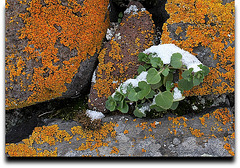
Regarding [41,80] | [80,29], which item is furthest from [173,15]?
[41,80]

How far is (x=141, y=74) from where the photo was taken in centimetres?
262

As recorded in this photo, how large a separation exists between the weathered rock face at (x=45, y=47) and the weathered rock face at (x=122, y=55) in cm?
24

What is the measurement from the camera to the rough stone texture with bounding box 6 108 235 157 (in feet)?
8.02

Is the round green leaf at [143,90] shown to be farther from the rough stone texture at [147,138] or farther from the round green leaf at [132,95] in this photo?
the rough stone texture at [147,138]

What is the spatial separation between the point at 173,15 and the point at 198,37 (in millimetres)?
415

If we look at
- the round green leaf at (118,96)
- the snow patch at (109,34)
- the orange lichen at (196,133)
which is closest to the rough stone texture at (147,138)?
the orange lichen at (196,133)

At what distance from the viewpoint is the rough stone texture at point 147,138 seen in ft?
8.02

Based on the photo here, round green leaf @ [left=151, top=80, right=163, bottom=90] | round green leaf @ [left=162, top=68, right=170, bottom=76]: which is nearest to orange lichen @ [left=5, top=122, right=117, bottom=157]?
round green leaf @ [left=151, top=80, right=163, bottom=90]

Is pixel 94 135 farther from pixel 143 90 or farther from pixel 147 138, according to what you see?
pixel 143 90

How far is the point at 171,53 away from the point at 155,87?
0.44 meters

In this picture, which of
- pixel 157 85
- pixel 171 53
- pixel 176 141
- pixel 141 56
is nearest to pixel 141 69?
pixel 141 56

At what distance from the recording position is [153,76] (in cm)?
244

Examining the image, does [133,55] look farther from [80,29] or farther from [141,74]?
[80,29]

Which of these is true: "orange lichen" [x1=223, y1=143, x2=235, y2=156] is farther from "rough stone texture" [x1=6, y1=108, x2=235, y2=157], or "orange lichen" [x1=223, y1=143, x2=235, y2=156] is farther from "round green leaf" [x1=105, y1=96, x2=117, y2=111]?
"round green leaf" [x1=105, y1=96, x2=117, y2=111]
